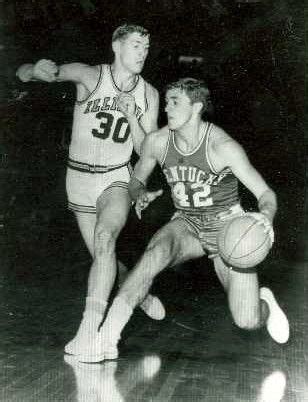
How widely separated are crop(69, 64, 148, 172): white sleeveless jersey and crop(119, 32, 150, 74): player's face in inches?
6.5

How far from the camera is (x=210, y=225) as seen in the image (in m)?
3.65

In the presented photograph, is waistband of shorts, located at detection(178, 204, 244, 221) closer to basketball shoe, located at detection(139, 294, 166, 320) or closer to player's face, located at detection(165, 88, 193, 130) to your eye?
→ player's face, located at detection(165, 88, 193, 130)

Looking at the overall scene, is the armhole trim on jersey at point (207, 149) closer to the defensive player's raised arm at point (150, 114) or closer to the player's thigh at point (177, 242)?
the player's thigh at point (177, 242)

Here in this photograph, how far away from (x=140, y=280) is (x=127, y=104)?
126 centimetres

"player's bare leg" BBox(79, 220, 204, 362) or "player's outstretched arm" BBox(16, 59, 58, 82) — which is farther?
"player's outstretched arm" BBox(16, 59, 58, 82)

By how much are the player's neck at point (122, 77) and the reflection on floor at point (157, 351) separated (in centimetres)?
159

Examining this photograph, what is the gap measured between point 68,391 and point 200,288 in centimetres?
284

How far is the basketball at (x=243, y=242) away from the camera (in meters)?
3.19

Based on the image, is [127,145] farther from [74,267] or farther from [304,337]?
[74,267]

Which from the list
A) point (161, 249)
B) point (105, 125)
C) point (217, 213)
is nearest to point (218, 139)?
point (217, 213)

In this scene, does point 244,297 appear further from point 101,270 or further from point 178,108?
point 178,108

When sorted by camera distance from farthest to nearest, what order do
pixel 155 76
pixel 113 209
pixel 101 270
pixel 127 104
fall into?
pixel 155 76 < pixel 127 104 < pixel 113 209 < pixel 101 270

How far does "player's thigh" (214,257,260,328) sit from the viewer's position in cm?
347

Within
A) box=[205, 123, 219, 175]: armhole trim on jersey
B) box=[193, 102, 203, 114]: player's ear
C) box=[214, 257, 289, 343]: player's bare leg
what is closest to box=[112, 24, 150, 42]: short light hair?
box=[193, 102, 203, 114]: player's ear
